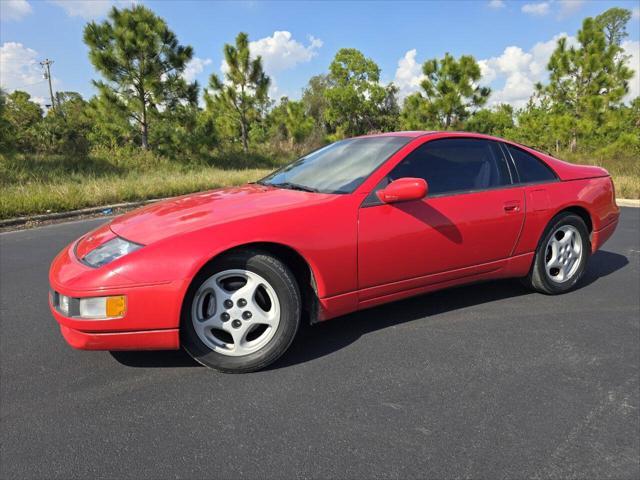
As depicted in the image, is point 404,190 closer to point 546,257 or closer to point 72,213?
point 546,257

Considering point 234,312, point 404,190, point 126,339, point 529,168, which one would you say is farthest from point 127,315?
point 529,168

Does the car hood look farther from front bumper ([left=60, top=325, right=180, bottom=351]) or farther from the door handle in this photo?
the door handle

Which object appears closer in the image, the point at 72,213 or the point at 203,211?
the point at 203,211

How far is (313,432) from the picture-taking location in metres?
1.97

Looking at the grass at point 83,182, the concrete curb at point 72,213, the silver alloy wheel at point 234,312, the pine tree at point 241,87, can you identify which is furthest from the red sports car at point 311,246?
the pine tree at point 241,87

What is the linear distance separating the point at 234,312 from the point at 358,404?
81 cm

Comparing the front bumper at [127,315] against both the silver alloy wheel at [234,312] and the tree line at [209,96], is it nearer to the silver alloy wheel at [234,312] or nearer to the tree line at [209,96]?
the silver alloy wheel at [234,312]

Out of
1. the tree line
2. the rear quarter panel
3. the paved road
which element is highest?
the tree line

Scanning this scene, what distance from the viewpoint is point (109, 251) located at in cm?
236

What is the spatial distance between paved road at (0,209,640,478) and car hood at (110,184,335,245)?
2.57ft

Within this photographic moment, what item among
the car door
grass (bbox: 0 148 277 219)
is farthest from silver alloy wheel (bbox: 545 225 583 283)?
grass (bbox: 0 148 277 219)

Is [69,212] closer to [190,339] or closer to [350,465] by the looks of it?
[190,339]

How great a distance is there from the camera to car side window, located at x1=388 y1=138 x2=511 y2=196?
2.98 metres

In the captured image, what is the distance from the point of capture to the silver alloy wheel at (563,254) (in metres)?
3.63
